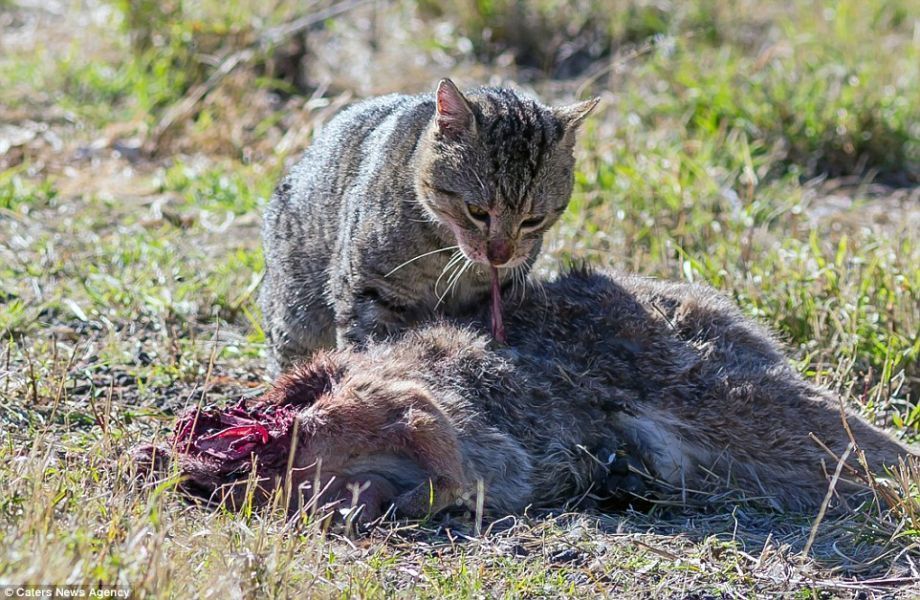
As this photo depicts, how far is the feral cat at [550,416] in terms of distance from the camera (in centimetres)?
383

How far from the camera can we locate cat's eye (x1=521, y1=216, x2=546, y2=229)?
4891 mm

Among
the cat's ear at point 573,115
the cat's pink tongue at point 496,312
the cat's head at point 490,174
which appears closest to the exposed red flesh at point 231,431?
the cat's pink tongue at point 496,312

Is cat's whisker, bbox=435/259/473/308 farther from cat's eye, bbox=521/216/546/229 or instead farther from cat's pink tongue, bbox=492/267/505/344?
cat's eye, bbox=521/216/546/229

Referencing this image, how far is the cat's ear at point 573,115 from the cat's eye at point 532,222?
372 mm

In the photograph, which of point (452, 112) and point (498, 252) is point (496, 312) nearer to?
point (498, 252)

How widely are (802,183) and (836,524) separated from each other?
3938 mm

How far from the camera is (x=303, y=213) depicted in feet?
18.3

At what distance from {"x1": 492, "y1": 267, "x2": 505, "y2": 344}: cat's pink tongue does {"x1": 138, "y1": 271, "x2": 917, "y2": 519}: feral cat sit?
6 centimetres

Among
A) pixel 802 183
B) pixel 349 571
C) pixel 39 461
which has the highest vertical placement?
pixel 39 461

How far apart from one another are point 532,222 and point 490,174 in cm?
28

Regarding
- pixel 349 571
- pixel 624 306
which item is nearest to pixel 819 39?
pixel 624 306

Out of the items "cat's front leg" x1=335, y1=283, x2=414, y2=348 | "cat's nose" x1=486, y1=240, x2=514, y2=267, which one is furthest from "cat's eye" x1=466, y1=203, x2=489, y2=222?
"cat's front leg" x1=335, y1=283, x2=414, y2=348

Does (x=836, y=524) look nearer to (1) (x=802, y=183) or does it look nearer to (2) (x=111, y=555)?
(2) (x=111, y=555)

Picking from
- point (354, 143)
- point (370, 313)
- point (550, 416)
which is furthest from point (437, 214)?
point (550, 416)
